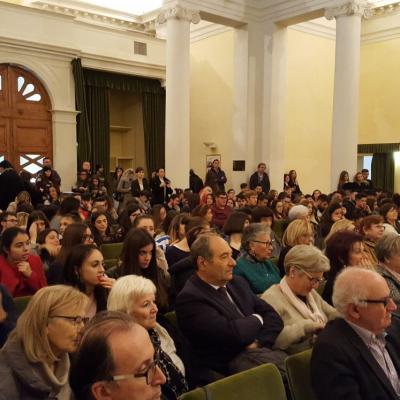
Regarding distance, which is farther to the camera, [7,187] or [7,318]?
[7,187]

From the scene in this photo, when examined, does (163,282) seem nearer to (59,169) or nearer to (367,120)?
(59,169)

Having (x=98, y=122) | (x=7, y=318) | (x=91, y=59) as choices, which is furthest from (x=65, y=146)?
(x=7, y=318)

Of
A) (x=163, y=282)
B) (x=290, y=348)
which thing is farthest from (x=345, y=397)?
(x=163, y=282)

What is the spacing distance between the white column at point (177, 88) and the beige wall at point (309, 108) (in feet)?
16.8

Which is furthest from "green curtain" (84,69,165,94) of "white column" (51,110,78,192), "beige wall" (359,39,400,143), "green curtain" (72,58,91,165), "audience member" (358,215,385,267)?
"audience member" (358,215,385,267)

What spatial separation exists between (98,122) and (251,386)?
1185 cm

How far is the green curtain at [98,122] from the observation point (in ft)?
42.5

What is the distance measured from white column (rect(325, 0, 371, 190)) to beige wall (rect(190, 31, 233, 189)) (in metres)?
3.94

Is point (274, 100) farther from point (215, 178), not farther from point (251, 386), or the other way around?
Answer: point (251, 386)

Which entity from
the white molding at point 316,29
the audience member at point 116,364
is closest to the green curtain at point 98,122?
the white molding at point 316,29

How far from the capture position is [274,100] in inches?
467

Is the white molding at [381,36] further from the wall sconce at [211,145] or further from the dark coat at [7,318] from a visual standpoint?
the dark coat at [7,318]

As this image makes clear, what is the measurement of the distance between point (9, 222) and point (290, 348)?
3202 millimetres

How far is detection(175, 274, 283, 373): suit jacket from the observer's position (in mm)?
2553
